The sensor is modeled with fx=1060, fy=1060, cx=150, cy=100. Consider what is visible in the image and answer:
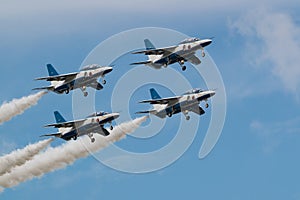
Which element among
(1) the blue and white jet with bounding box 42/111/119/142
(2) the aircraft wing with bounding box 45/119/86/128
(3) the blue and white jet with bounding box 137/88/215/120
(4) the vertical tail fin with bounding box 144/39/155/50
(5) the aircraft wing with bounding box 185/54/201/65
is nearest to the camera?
(3) the blue and white jet with bounding box 137/88/215/120

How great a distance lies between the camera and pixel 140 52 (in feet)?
500

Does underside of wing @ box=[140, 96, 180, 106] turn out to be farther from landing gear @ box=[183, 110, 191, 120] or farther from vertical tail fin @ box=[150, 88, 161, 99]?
Answer: vertical tail fin @ box=[150, 88, 161, 99]

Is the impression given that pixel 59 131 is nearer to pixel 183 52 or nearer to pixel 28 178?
pixel 28 178

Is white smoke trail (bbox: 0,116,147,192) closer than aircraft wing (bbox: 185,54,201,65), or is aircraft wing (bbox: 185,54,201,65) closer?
white smoke trail (bbox: 0,116,147,192)

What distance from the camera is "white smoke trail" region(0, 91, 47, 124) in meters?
153

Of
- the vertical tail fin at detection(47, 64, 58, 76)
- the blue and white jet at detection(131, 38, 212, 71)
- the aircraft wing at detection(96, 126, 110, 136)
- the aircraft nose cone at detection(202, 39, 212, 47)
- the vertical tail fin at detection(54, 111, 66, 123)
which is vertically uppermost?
the aircraft nose cone at detection(202, 39, 212, 47)

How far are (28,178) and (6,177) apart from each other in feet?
10.7

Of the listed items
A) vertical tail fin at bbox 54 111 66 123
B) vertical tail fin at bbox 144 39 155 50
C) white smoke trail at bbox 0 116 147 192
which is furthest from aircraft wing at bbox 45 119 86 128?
vertical tail fin at bbox 144 39 155 50

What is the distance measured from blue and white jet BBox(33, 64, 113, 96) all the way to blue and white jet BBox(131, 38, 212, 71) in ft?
19.6

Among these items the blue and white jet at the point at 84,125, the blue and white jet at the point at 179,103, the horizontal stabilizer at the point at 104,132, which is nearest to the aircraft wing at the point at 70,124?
the blue and white jet at the point at 84,125

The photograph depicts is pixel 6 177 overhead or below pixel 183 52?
below

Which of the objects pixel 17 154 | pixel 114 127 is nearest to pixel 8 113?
pixel 17 154

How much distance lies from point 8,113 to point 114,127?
1558 cm

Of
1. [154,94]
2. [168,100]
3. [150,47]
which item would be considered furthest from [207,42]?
[154,94]
